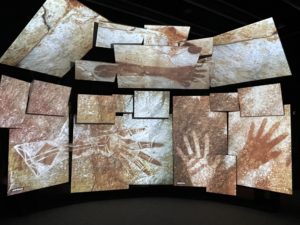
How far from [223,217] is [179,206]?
0.52 m

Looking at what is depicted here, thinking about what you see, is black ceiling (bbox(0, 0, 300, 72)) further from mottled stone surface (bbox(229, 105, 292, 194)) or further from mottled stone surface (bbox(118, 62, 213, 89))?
mottled stone surface (bbox(229, 105, 292, 194))

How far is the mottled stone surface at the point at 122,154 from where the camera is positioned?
341 centimetres

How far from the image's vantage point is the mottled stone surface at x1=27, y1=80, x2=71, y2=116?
3.02m

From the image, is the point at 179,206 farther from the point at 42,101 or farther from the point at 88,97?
the point at 42,101

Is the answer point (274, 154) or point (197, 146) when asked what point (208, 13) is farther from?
point (274, 154)

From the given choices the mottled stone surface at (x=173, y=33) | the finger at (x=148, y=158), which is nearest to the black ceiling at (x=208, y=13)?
the mottled stone surface at (x=173, y=33)

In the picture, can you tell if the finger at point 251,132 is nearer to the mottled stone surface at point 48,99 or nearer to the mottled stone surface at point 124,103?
the mottled stone surface at point 124,103

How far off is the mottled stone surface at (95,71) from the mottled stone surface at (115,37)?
0.70 feet

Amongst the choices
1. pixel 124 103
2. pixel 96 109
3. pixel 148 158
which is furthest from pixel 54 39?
pixel 148 158

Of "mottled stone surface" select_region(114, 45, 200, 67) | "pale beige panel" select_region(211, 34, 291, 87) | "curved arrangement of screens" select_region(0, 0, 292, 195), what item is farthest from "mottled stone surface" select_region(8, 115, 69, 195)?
"pale beige panel" select_region(211, 34, 291, 87)

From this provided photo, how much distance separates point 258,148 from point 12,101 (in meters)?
2.46

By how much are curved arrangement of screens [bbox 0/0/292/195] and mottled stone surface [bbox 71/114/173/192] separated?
0.04 ft

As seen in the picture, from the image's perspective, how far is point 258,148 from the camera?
10.7 feet

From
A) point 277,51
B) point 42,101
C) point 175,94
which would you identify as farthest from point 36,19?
point 277,51
